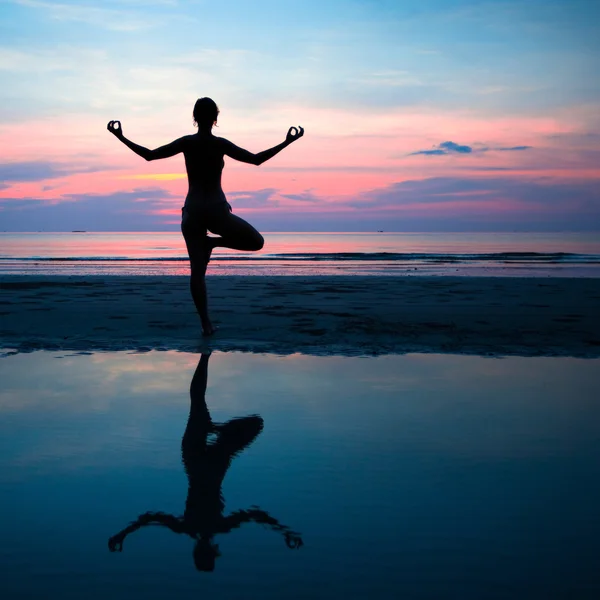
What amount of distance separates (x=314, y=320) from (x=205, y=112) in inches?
107

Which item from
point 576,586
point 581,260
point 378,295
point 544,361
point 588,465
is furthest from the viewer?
point 581,260

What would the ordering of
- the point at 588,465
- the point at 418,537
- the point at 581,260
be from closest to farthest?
the point at 418,537 → the point at 588,465 → the point at 581,260

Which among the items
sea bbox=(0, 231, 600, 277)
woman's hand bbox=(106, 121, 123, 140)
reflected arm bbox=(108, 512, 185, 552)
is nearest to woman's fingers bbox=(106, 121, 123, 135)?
woman's hand bbox=(106, 121, 123, 140)

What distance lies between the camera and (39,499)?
94.6 inches

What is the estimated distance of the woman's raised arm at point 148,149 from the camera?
239 inches

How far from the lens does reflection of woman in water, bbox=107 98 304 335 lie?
259 inches

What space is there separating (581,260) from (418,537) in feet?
99.8

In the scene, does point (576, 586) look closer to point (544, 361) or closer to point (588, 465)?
point (588, 465)

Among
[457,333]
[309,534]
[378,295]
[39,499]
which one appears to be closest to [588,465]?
[309,534]

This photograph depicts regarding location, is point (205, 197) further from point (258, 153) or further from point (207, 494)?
point (207, 494)

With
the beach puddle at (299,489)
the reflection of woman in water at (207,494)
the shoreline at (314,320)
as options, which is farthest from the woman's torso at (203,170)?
the reflection of woman in water at (207,494)

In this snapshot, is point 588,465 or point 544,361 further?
point 544,361

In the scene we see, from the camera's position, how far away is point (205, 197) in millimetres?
6750

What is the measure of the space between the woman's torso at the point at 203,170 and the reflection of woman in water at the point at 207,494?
3305 mm
